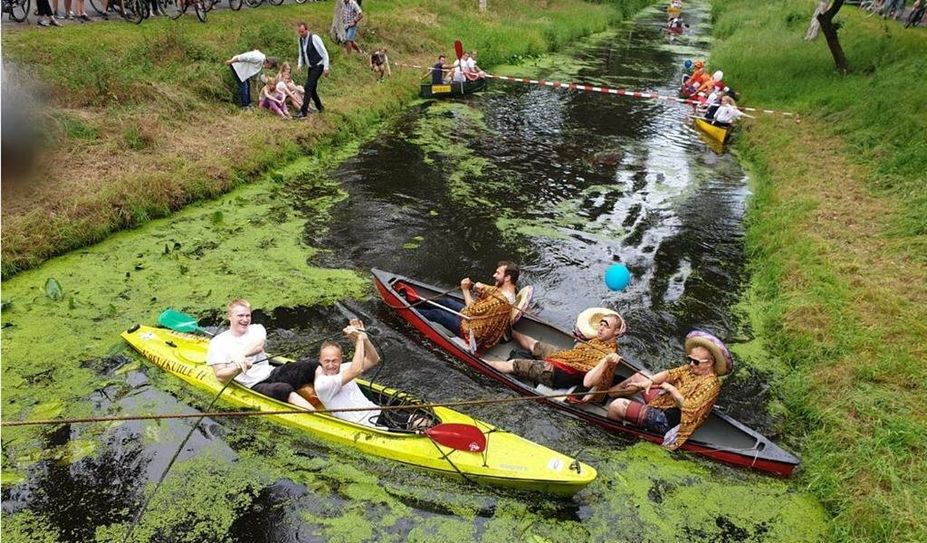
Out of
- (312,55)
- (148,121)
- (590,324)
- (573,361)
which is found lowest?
(573,361)

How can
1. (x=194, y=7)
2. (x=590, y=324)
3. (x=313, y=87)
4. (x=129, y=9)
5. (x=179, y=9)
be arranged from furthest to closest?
1. (x=194, y=7)
2. (x=179, y=9)
3. (x=129, y=9)
4. (x=313, y=87)
5. (x=590, y=324)

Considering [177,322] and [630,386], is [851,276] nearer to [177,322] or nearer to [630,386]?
[630,386]

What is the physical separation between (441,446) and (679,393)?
2.21 metres

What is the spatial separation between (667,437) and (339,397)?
9.87 ft

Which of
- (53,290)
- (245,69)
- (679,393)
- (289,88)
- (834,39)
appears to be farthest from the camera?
(834,39)

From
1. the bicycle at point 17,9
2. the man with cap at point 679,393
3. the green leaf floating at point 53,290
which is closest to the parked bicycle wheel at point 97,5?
the bicycle at point 17,9

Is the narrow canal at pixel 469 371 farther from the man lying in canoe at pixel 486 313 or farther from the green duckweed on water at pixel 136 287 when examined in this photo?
the man lying in canoe at pixel 486 313

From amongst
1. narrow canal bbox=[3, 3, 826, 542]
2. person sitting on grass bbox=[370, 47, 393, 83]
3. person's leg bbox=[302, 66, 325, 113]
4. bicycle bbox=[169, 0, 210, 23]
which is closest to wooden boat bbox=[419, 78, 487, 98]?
person sitting on grass bbox=[370, 47, 393, 83]

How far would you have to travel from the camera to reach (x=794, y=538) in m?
5.06

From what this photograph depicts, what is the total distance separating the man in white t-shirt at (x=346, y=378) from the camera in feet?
18.2

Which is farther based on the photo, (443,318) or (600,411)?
(443,318)

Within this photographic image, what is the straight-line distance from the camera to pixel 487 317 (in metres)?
6.90

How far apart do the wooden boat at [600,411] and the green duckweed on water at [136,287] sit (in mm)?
1240

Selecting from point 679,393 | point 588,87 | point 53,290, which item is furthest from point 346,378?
point 588,87
